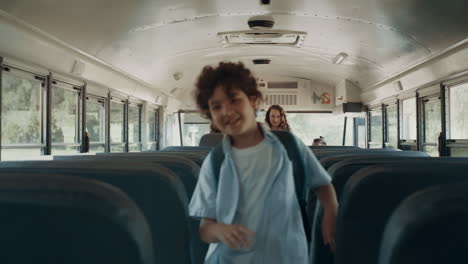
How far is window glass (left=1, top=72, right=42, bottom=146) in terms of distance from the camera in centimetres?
409

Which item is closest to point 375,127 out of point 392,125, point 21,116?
point 392,125

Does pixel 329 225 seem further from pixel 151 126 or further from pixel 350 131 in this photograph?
pixel 350 131

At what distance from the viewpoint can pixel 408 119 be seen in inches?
289

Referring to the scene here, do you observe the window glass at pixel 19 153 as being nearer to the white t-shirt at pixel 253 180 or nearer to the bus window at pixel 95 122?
the bus window at pixel 95 122

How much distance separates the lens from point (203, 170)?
5.48ft

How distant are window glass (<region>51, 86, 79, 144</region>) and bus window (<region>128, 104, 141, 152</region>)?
2531 mm

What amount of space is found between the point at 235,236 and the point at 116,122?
6551 millimetres

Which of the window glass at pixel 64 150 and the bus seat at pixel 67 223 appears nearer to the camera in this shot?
the bus seat at pixel 67 223

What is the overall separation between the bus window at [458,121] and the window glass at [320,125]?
16.9 feet

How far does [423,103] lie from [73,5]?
5063 mm

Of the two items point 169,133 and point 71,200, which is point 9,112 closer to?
point 71,200

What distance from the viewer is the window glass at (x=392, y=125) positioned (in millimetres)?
8039

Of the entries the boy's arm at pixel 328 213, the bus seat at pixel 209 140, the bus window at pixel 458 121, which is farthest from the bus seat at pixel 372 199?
the bus window at pixel 458 121

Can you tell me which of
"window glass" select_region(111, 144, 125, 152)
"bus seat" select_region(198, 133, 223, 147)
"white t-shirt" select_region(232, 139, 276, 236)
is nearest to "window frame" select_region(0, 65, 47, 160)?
"bus seat" select_region(198, 133, 223, 147)
